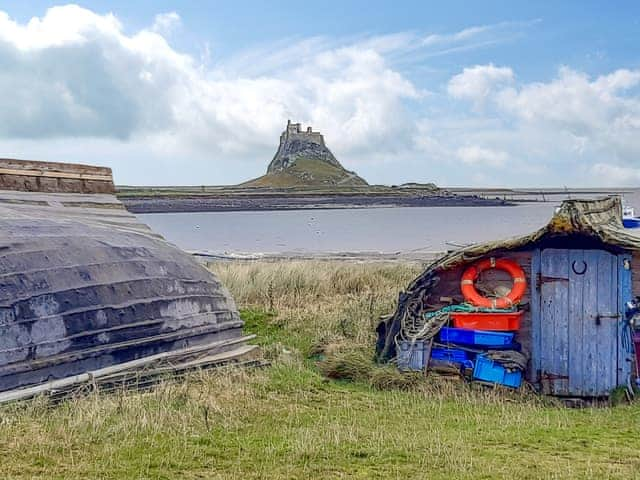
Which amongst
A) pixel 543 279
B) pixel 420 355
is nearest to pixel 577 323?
pixel 543 279

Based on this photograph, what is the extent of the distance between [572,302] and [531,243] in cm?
103

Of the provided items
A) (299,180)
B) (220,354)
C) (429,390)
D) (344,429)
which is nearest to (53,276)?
(220,354)

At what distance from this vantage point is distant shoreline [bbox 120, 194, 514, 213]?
309ft

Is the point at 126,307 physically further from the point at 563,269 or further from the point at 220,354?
the point at 563,269

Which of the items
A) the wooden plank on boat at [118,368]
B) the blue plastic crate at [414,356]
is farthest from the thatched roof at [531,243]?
the wooden plank on boat at [118,368]

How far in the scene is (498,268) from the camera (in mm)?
11227

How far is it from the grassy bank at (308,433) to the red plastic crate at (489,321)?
3.19 ft

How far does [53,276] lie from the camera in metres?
8.95

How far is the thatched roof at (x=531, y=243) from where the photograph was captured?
10.4 m

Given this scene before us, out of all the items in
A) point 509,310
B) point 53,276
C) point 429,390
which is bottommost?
point 429,390

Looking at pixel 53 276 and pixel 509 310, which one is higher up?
pixel 53 276

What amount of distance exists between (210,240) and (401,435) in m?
47.6

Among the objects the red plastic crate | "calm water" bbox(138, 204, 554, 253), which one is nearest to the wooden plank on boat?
the red plastic crate

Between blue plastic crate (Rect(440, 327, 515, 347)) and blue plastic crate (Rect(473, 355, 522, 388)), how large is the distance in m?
0.26
